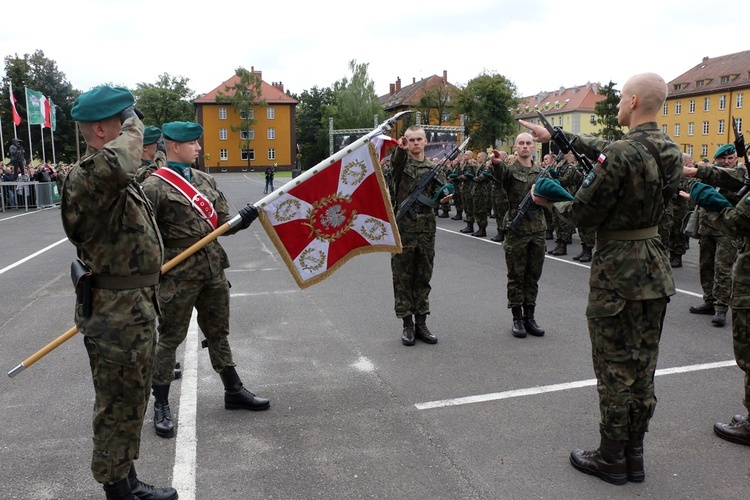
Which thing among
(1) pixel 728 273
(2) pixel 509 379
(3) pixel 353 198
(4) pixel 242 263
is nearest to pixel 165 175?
(3) pixel 353 198

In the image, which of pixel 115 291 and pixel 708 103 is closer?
pixel 115 291

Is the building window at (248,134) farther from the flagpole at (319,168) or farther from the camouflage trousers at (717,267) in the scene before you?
the flagpole at (319,168)

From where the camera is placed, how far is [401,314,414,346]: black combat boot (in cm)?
593

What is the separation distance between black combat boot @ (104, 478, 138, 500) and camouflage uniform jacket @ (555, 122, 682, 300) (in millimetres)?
2818

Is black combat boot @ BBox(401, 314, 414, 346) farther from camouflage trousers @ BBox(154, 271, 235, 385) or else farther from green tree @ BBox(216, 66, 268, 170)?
green tree @ BBox(216, 66, 268, 170)

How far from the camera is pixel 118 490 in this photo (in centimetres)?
290

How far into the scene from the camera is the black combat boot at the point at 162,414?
3.95 m

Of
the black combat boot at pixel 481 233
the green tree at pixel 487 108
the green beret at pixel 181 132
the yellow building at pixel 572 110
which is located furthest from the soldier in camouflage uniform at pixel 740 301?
the yellow building at pixel 572 110

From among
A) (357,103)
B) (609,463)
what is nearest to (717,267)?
(609,463)

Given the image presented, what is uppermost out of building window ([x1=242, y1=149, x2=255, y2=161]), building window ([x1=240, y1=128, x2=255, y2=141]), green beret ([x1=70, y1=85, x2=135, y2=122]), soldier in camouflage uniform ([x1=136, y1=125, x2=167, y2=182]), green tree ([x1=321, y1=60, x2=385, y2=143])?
green tree ([x1=321, y1=60, x2=385, y2=143])

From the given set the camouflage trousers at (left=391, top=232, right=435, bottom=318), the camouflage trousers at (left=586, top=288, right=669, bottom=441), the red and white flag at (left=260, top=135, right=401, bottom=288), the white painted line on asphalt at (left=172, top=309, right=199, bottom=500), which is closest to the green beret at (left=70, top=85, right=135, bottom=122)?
the red and white flag at (left=260, top=135, right=401, bottom=288)

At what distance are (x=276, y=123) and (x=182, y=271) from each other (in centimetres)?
8013

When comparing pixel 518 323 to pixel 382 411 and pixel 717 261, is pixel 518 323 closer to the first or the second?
pixel 382 411

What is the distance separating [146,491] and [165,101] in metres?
93.0
